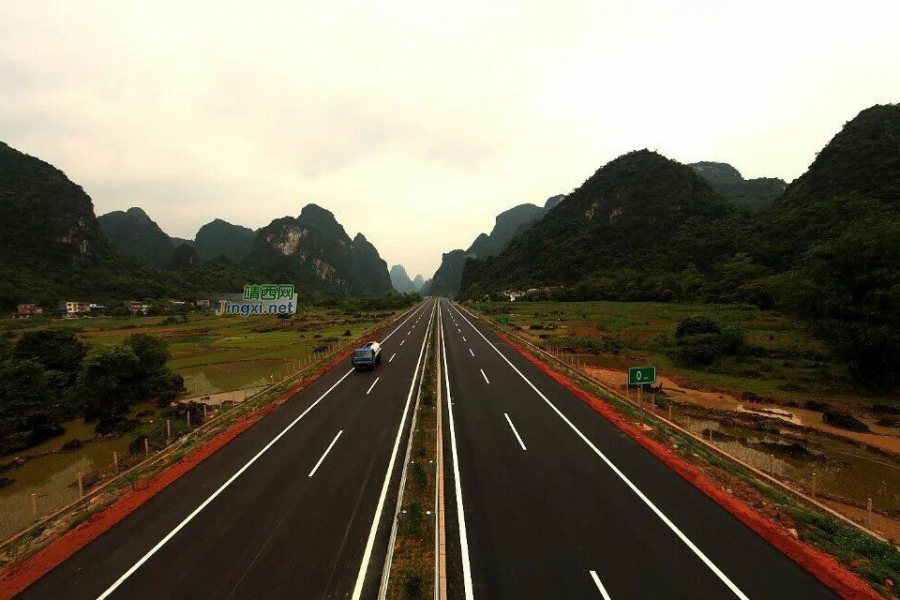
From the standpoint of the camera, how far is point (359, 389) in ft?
78.4

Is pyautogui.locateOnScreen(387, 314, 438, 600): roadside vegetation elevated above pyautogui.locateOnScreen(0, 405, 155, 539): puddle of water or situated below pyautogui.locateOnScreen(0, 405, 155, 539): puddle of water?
above

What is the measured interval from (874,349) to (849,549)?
897 inches

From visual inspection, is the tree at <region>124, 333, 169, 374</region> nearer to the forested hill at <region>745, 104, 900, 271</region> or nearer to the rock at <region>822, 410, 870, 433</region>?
the rock at <region>822, 410, 870, 433</region>

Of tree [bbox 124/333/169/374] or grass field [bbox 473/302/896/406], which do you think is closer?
grass field [bbox 473/302/896/406]

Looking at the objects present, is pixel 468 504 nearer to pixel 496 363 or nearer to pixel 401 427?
pixel 401 427

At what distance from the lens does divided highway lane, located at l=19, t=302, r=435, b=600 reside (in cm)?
811

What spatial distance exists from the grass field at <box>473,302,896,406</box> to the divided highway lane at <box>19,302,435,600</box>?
968 inches

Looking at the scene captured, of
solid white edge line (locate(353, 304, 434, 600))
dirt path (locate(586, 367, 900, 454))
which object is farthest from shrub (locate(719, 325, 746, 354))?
solid white edge line (locate(353, 304, 434, 600))

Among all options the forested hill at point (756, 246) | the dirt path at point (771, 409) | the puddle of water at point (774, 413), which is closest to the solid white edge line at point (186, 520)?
the dirt path at point (771, 409)

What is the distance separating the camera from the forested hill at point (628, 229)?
112750 millimetres

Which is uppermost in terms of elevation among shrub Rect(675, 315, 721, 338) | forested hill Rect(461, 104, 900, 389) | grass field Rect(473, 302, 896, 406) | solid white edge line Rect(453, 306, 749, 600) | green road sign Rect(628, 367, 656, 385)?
forested hill Rect(461, 104, 900, 389)

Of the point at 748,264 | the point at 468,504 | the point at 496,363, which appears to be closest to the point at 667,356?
the point at 496,363

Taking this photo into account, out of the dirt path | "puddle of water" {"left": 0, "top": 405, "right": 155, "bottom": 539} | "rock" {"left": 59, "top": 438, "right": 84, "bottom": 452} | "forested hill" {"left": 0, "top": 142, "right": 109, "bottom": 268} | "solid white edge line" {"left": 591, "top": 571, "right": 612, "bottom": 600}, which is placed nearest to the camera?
"solid white edge line" {"left": 591, "top": 571, "right": 612, "bottom": 600}

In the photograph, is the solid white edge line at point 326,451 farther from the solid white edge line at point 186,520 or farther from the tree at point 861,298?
the tree at point 861,298
